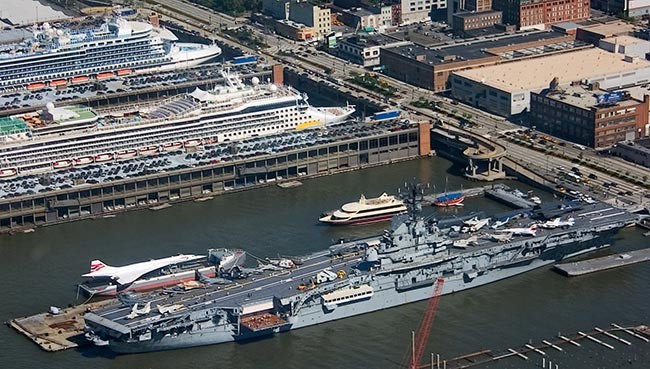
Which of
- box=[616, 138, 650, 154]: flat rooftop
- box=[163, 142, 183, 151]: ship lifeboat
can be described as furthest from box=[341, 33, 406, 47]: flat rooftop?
box=[616, 138, 650, 154]: flat rooftop

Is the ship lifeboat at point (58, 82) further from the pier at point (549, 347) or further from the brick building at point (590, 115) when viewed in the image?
the pier at point (549, 347)

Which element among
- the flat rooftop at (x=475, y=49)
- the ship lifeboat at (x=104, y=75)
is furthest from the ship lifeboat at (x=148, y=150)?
the flat rooftop at (x=475, y=49)

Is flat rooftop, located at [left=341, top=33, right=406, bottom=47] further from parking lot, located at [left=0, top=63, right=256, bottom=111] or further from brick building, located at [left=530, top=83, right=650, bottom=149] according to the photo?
brick building, located at [left=530, top=83, right=650, bottom=149]

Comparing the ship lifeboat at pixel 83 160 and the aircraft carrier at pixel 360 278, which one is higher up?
the aircraft carrier at pixel 360 278

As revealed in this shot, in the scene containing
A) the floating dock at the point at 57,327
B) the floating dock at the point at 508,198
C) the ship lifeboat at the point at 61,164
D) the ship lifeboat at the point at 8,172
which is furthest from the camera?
the ship lifeboat at the point at 61,164

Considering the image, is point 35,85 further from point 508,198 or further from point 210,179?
point 508,198

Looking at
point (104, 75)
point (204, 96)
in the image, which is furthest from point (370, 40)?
point (204, 96)
